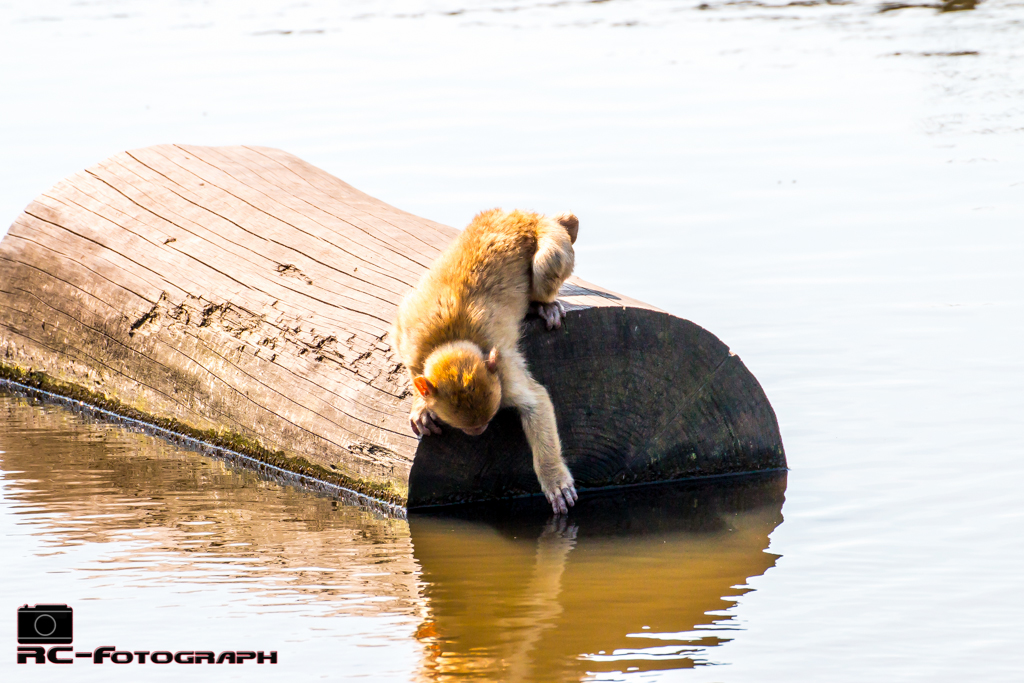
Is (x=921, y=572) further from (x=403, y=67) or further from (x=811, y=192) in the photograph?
(x=403, y=67)

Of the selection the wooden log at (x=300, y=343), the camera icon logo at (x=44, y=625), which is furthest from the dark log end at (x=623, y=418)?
the camera icon logo at (x=44, y=625)

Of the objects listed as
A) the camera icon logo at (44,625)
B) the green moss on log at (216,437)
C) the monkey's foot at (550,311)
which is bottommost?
the camera icon logo at (44,625)

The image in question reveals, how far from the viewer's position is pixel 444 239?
750 cm

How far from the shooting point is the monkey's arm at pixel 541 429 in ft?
20.3

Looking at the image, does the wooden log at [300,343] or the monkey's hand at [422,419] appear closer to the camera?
the monkey's hand at [422,419]

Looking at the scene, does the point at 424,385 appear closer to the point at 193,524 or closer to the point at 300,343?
the point at 300,343

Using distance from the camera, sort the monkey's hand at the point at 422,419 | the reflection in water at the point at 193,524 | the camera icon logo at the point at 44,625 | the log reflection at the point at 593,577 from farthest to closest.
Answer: the monkey's hand at the point at 422,419, the reflection in water at the point at 193,524, the camera icon logo at the point at 44,625, the log reflection at the point at 593,577

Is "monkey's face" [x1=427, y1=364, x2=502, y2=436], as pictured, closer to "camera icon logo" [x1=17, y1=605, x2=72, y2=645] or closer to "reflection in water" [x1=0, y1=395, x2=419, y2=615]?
"reflection in water" [x1=0, y1=395, x2=419, y2=615]

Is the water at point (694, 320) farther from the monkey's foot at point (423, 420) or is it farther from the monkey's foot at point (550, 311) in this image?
the monkey's foot at point (550, 311)

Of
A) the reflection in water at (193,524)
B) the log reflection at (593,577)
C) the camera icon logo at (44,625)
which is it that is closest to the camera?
the log reflection at (593,577)

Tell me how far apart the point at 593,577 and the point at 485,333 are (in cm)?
128

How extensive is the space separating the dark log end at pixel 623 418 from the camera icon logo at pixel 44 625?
1773 mm

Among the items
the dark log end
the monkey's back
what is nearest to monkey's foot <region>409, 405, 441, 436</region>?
the dark log end

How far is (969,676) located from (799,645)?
62cm
